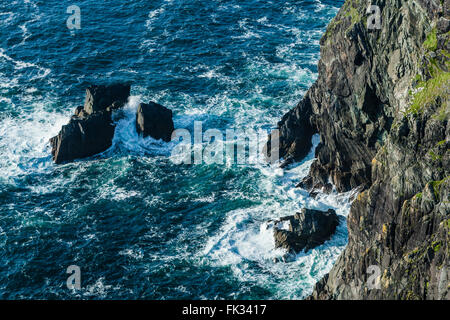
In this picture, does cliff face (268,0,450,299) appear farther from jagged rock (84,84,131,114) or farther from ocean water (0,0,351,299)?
jagged rock (84,84,131,114)

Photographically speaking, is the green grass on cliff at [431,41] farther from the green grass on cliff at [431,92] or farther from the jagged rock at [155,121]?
the jagged rock at [155,121]

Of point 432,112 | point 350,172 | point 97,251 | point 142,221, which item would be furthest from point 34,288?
point 432,112

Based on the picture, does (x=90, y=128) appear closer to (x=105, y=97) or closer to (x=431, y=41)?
(x=105, y=97)

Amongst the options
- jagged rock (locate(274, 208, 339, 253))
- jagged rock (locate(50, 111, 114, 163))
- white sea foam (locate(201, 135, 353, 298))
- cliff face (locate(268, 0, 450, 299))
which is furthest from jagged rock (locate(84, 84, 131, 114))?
jagged rock (locate(274, 208, 339, 253))

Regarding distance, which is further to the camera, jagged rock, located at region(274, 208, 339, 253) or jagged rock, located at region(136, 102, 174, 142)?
jagged rock, located at region(136, 102, 174, 142)
